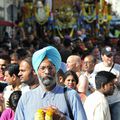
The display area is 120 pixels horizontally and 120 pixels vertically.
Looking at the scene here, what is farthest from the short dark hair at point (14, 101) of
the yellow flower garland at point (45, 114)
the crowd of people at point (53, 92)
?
the yellow flower garland at point (45, 114)

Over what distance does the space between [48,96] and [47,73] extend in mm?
197

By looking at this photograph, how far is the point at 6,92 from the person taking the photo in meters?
7.48

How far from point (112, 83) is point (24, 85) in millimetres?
1323

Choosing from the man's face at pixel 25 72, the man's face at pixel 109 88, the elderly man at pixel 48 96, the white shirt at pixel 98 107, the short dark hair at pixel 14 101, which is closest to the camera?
the elderly man at pixel 48 96

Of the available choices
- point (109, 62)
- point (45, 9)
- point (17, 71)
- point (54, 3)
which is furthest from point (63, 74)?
point (54, 3)

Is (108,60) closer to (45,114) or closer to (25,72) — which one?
(25,72)

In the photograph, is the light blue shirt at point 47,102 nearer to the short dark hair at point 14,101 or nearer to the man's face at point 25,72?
the short dark hair at point 14,101

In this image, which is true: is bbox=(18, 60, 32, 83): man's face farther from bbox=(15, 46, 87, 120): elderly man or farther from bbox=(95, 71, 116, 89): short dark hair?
bbox=(15, 46, 87, 120): elderly man

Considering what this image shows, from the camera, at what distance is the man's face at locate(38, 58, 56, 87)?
4637mm

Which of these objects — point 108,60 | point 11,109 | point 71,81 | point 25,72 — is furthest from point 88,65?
point 11,109

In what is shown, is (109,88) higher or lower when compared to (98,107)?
higher

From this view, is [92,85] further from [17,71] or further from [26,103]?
[26,103]

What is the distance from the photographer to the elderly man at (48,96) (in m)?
4.63

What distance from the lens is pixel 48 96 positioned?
4691 millimetres
